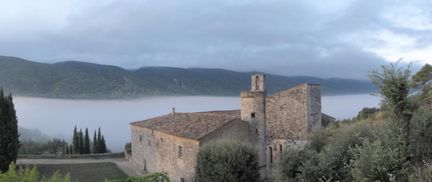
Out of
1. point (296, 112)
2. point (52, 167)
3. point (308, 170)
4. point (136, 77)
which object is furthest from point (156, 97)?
point (308, 170)

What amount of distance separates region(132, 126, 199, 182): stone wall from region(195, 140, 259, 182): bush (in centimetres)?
327

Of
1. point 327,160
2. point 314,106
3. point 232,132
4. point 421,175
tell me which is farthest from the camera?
point 314,106

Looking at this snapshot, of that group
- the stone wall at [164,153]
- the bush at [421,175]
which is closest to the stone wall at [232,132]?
the stone wall at [164,153]

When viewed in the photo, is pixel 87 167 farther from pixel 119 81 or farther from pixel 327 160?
pixel 119 81

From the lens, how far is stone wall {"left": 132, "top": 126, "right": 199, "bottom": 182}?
29.3 meters

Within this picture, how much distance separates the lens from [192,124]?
31.7 metres

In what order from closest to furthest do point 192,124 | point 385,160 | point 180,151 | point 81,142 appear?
point 385,160
point 180,151
point 192,124
point 81,142

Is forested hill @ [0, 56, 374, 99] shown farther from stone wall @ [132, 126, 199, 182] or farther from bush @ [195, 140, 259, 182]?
bush @ [195, 140, 259, 182]

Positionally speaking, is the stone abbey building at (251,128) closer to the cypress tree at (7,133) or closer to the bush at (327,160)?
the bush at (327,160)

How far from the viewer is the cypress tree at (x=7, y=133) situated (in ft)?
111

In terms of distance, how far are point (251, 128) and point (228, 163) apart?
691 cm

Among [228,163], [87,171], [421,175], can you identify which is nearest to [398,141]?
[421,175]

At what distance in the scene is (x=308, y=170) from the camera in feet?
66.6

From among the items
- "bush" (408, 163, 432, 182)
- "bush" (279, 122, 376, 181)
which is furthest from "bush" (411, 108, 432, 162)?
"bush" (279, 122, 376, 181)
